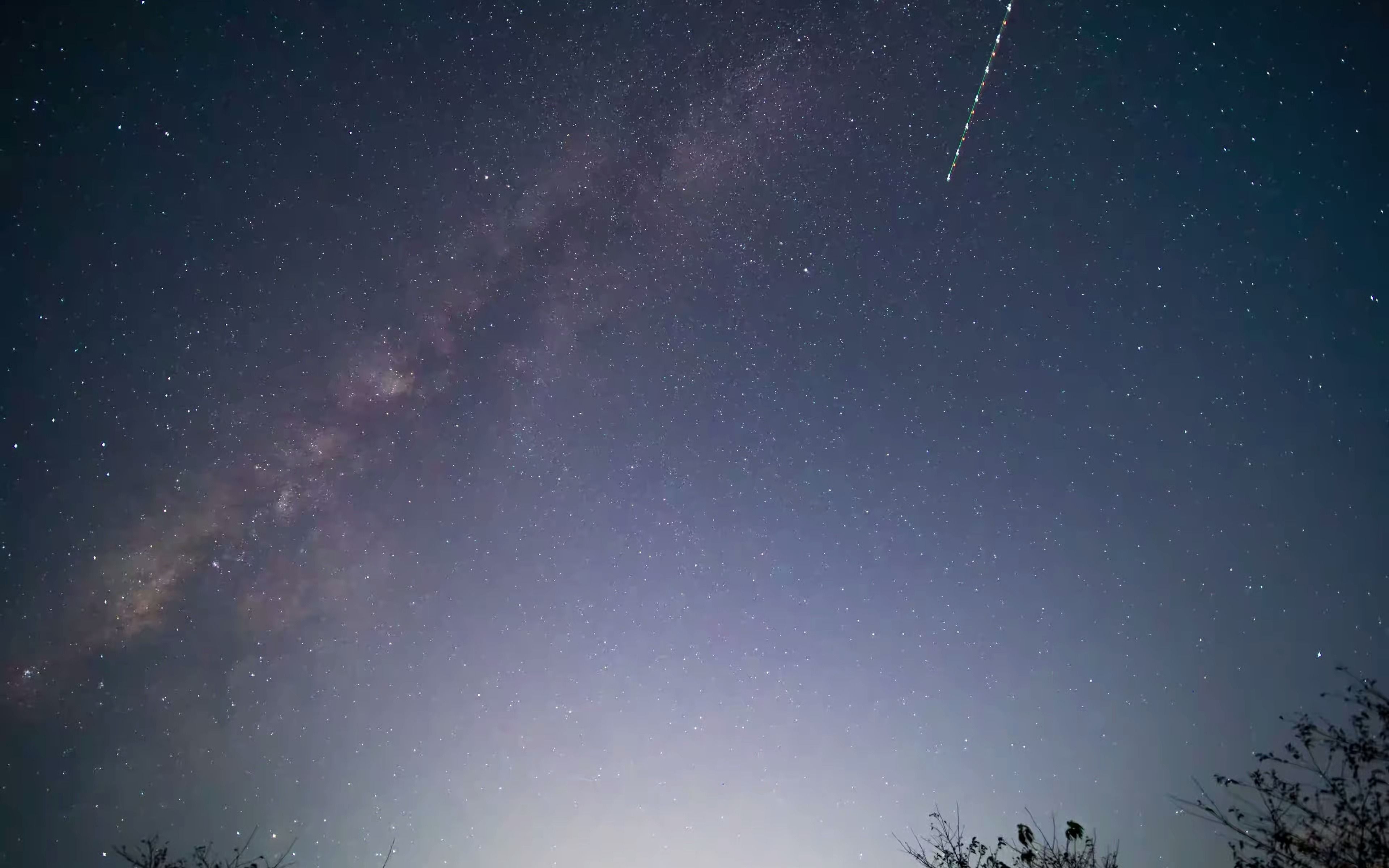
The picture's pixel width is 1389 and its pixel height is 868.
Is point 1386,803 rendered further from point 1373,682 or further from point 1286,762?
point 1373,682

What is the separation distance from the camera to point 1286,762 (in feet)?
21.1

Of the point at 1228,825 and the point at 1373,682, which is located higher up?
the point at 1373,682

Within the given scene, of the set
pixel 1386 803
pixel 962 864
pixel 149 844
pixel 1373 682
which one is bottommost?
pixel 149 844

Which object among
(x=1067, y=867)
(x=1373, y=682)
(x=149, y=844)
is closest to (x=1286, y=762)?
(x=1373, y=682)

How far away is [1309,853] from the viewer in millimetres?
6262

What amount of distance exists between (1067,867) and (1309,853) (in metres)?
3.17

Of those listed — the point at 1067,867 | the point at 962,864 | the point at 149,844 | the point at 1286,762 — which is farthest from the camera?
the point at 149,844

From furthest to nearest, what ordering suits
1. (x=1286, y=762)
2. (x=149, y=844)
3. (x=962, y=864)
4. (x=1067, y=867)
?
(x=149, y=844)
(x=962, y=864)
(x=1067, y=867)
(x=1286, y=762)

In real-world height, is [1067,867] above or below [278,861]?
above

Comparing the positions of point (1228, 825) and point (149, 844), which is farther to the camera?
point (149, 844)

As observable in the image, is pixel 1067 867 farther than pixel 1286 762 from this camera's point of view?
Yes

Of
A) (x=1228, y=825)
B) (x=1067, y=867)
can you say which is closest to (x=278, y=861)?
(x=1067, y=867)

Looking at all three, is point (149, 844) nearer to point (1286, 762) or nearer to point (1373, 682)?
point (1286, 762)

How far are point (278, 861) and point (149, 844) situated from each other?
247cm
